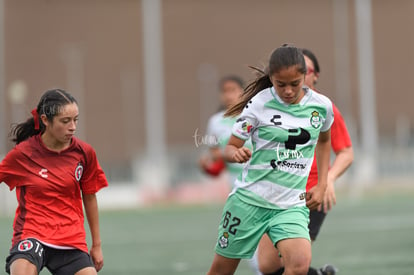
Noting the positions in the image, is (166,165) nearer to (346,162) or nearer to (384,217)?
(384,217)

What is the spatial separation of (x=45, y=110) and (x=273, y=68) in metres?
1.57

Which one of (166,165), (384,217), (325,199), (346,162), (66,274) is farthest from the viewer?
(166,165)

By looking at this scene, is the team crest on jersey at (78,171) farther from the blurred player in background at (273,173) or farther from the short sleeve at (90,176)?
the blurred player in background at (273,173)

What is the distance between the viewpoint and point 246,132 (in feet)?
20.2

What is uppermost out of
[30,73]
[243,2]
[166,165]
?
[243,2]

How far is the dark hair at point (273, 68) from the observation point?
19.4 ft

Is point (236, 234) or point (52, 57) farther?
point (52, 57)

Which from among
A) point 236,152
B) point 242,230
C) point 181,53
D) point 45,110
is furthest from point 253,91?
point 181,53

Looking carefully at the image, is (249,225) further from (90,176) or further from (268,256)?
(90,176)

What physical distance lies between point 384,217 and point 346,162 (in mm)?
12576

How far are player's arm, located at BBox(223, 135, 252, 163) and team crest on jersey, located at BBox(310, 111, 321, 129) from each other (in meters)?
0.51

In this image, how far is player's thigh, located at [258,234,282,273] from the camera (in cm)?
714

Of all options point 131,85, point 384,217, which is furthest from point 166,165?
point 384,217

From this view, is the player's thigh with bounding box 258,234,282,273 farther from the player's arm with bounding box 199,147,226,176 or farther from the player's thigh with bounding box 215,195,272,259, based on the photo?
the player's arm with bounding box 199,147,226,176
